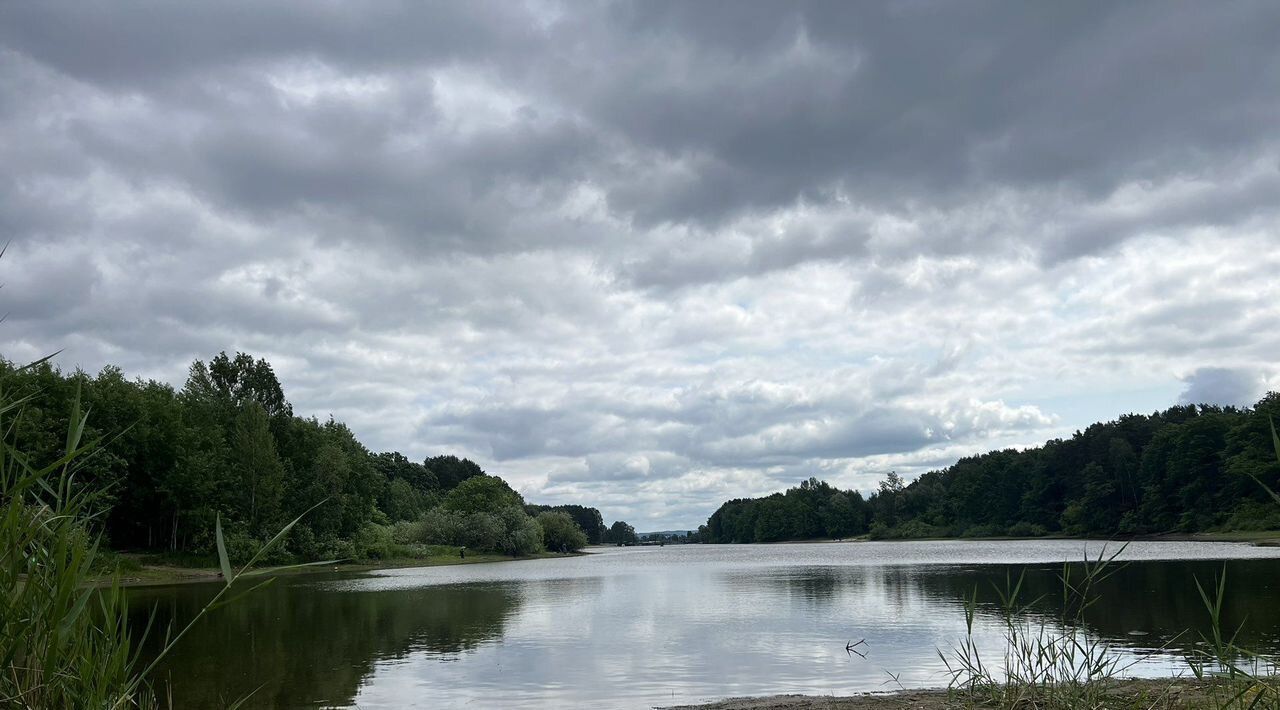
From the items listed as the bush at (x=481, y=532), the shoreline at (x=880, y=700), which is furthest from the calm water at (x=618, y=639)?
the bush at (x=481, y=532)

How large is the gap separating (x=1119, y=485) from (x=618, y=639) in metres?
117

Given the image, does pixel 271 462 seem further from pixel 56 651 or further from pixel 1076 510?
pixel 1076 510

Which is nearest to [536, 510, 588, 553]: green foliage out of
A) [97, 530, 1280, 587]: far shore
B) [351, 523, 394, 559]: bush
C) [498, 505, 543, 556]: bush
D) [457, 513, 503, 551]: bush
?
[97, 530, 1280, 587]: far shore

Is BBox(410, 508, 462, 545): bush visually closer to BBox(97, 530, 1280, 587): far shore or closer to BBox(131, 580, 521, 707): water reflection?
BBox(97, 530, 1280, 587): far shore

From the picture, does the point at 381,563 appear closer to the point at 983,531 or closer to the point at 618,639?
the point at 618,639

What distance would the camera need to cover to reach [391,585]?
50.2 metres

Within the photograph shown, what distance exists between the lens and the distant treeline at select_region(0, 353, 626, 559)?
5403 cm

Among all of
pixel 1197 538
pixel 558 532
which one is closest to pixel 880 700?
pixel 1197 538

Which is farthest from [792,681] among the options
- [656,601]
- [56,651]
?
[656,601]

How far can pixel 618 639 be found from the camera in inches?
939

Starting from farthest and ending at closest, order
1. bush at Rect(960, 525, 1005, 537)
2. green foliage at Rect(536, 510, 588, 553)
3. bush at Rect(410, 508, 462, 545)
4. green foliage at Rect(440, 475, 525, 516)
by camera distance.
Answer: bush at Rect(960, 525, 1005, 537)
green foliage at Rect(536, 510, 588, 553)
green foliage at Rect(440, 475, 525, 516)
bush at Rect(410, 508, 462, 545)

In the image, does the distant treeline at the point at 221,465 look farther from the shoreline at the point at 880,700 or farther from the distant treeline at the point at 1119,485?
the distant treeline at the point at 1119,485

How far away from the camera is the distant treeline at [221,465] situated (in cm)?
5403

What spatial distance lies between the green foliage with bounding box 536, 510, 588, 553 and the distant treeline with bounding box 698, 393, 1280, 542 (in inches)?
2512
